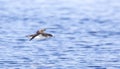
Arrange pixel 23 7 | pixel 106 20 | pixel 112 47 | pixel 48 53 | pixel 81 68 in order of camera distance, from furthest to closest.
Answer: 1. pixel 23 7
2. pixel 106 20
3. pixel 112 47
4. pixel 48 53
5. pixel 81 68

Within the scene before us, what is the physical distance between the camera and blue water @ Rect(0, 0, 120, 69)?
30756 millimetres

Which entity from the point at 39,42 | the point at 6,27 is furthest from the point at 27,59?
the point at 6,27

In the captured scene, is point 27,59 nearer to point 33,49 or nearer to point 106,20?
point 33,49

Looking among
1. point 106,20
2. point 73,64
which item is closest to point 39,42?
point 73,64

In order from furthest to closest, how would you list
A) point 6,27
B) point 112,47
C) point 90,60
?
point 6,27 → point 112,47 → point 90,60

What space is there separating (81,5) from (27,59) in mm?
33548

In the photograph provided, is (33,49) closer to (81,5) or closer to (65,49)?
(65,49)

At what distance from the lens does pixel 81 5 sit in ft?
211

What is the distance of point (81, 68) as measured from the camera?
2895cm

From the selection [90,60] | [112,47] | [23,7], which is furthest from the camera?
[23,7]

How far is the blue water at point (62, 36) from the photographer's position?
30756mm

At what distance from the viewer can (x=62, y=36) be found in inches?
1585

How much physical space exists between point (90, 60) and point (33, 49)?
16.0 feet

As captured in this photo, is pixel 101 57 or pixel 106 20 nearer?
pixel 101 57
